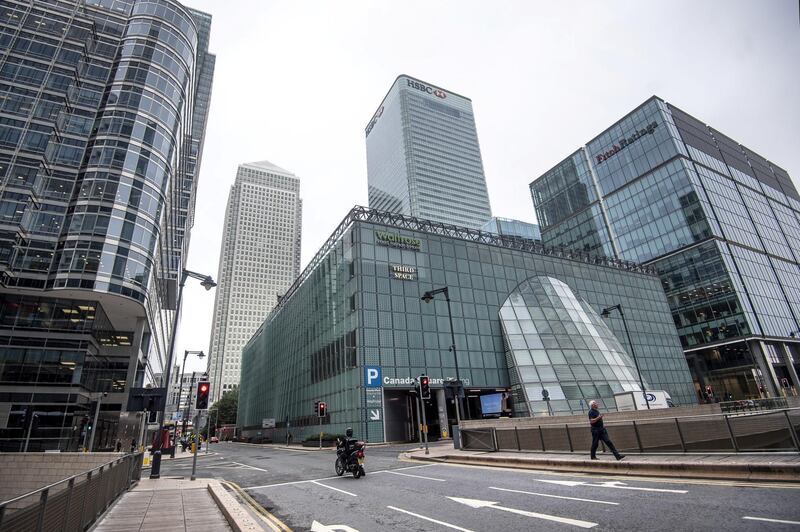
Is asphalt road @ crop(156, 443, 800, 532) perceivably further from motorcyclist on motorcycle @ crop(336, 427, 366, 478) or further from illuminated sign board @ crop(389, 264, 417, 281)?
illuminated sign board @ crop(389, 264, 417, 281)

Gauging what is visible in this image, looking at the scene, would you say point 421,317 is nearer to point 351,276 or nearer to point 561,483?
point 351,276

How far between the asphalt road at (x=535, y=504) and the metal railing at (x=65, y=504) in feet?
12.2

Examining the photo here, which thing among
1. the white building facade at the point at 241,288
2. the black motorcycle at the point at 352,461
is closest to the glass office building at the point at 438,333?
the black motorcycle at the point at 352,461

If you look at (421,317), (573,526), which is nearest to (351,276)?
(421,317)

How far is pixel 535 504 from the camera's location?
831 centimetres

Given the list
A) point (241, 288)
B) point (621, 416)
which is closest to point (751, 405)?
point (621, 416)

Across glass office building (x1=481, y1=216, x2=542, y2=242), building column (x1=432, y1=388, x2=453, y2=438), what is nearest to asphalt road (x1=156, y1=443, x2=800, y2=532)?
building column (x1=432, y1=388, x2=453, y2=438)

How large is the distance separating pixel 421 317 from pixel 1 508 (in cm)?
3766

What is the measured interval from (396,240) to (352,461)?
3013 cm

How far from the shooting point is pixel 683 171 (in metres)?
75.1

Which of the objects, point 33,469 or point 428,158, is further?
point 428,158

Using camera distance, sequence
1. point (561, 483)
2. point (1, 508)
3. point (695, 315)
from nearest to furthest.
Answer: point (1, 508) → point (561, 483) → point (695, 315)

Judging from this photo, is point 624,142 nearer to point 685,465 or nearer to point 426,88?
point 685,465

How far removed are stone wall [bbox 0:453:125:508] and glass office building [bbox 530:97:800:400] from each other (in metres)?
77.4
